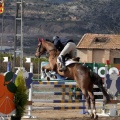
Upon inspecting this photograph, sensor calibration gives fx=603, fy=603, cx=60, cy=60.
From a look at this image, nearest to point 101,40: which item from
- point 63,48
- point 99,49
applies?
point 99,49

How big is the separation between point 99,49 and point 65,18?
89.9 metres

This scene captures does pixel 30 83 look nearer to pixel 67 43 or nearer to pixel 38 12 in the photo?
pixel 67 43

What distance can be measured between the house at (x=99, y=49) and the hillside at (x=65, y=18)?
47.8m

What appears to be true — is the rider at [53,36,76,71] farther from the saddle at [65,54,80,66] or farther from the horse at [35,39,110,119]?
the horse at [35,39,110,119]

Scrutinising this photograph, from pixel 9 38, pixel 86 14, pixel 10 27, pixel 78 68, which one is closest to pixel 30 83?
pixel 78 68

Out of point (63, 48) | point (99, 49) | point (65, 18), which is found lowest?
point (99, 49)

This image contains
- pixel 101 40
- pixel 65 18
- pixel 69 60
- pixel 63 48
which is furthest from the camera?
pixel 65 18

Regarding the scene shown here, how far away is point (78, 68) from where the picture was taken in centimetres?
1623

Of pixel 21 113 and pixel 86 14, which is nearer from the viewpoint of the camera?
pixel 21 113

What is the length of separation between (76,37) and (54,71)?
114556 mm

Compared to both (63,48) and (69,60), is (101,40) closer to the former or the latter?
(63,48)

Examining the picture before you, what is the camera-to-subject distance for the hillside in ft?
434

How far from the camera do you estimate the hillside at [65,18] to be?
13238cm

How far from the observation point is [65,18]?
15512 centimetres
